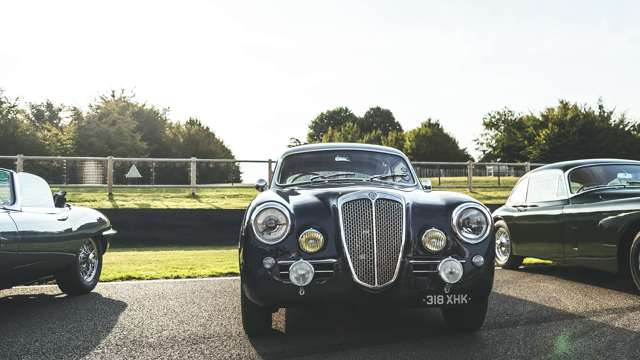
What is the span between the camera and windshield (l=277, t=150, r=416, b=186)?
639cm

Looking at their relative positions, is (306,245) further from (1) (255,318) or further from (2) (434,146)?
(2) (434,146)

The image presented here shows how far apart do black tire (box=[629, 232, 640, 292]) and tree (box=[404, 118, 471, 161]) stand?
189 ft

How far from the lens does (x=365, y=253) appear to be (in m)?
4.73

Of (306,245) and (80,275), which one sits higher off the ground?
(306,245)

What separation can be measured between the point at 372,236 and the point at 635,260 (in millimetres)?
3557

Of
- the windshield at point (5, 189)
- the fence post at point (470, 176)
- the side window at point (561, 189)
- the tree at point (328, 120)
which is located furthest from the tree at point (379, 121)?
the windshield at point (5, 189)

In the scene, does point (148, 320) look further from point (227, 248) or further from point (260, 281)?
point (227, 248)

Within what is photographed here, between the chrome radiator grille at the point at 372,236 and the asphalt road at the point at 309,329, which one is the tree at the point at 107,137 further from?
the chrome radiator grille at the point at 372,236

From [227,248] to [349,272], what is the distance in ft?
35.3

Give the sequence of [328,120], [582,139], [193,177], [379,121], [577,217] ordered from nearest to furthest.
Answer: [577,217]
[193,177]
[582,139]
[379,121]
[328,120]

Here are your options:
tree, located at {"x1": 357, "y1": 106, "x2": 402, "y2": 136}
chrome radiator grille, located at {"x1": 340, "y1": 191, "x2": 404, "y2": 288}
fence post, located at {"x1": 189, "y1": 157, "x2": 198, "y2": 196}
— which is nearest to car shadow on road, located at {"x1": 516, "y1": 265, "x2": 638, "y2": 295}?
chrome radiator grille, located at {"x1": 340, "y1": 191, "x2": 404, "y2": 288}

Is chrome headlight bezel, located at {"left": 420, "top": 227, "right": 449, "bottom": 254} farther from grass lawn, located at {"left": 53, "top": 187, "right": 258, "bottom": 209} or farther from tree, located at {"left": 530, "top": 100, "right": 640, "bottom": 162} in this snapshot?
tree, located at {"left": 530, "top": 100, "right": 640, "bottom": 162}

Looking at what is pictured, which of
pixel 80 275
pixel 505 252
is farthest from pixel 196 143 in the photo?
pixel 80 275

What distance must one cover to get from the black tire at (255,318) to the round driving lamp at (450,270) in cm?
137
